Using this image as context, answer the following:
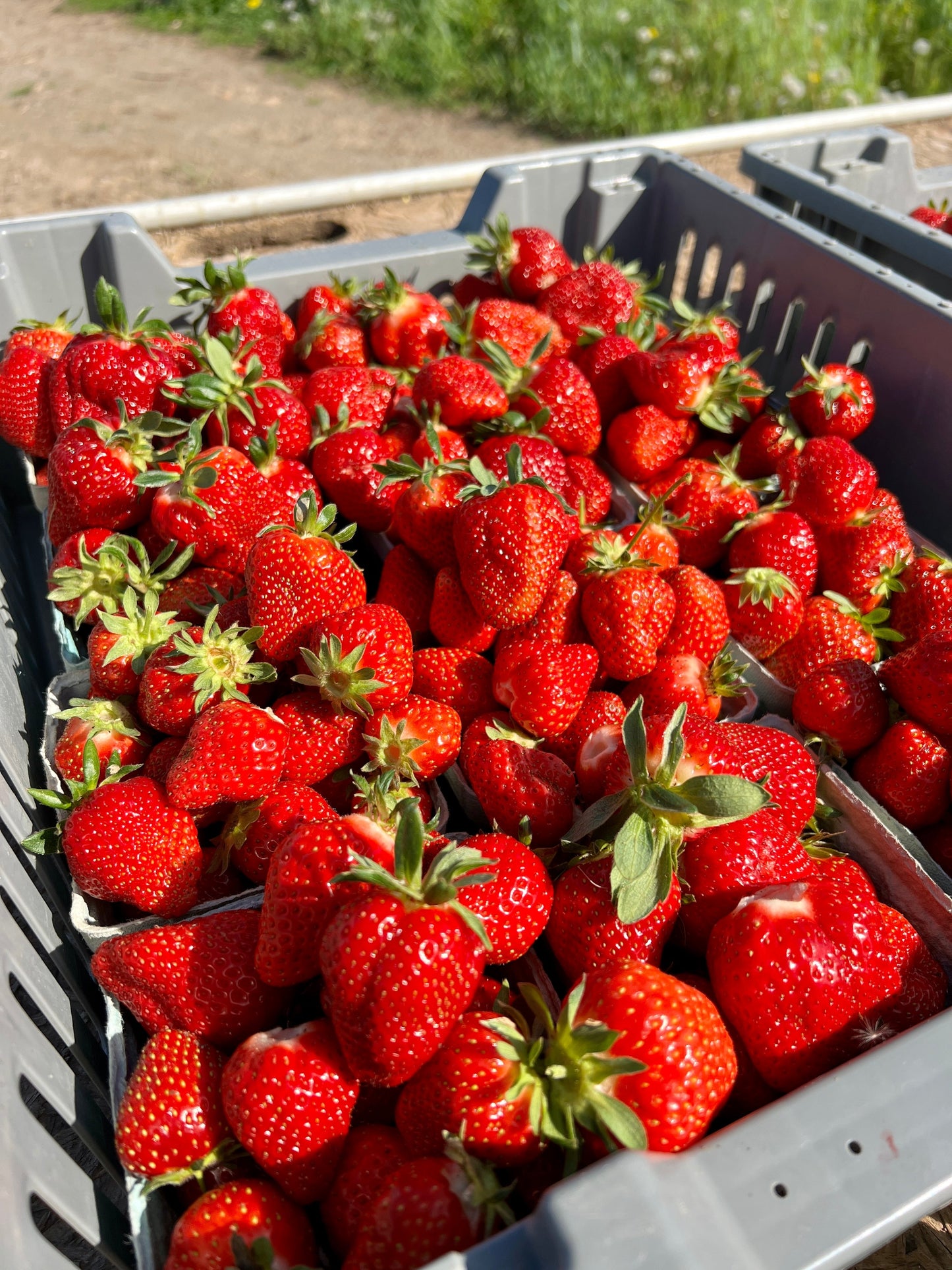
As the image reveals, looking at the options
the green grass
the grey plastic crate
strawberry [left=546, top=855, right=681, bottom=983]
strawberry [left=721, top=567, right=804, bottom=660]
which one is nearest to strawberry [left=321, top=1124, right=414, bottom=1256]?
strawberry [left=546, top=855, right=681, bottom=983]

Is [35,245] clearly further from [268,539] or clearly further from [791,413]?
[791,413]

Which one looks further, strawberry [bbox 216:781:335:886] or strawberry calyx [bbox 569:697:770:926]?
strawberry [bbox 216:781:335:886]

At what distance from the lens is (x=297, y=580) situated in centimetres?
130

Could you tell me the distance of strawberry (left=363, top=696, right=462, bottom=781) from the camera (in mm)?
1241

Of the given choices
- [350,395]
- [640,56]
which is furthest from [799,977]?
[640,56]

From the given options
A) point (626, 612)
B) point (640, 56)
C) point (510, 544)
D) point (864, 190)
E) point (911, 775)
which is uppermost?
point (640, 56)

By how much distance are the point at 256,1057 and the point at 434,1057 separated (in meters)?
0.19

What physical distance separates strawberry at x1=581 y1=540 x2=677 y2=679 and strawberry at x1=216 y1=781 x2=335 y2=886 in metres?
0.46

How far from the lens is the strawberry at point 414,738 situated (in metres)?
1.24

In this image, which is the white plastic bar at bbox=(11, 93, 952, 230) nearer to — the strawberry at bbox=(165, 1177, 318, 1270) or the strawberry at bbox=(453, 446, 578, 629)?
the strawberry at bbox=(453, 446, 578, 629)

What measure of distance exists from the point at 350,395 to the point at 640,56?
512 centimetres

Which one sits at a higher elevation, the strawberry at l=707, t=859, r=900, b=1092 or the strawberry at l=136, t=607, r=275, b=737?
the strawberry at l=136, t=607, r=275, b=737

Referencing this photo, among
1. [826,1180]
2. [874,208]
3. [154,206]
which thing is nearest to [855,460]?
[874,208]

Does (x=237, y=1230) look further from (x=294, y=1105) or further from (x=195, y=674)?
(x=195, y=674)
